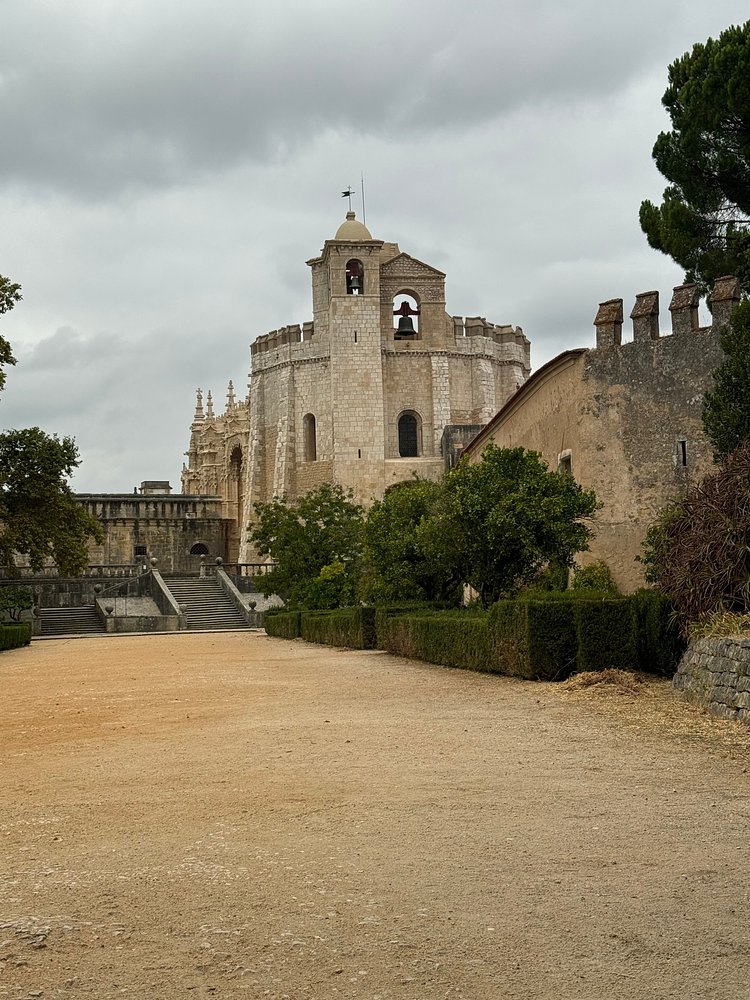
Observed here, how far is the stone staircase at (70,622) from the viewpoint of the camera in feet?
140

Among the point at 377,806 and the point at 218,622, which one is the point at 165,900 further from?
the point at 218,622

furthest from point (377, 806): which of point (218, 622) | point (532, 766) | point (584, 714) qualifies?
point (218, 622)

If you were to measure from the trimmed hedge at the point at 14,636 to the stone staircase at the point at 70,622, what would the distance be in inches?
361

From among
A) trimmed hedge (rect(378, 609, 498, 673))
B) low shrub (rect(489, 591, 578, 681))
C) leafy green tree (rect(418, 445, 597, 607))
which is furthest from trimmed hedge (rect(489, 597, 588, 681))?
leafy green tree (rect(418, 445, 597, 607))

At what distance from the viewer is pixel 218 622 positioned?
4353 cm

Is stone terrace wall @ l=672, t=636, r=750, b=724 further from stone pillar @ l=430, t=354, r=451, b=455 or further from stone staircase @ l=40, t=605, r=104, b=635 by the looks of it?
stone pillar @ l=430, t=354, r=451, b=455

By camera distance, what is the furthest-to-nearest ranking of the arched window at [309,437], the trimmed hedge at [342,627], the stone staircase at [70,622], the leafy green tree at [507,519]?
the arched window at [309,437] < the stone staircase at [70,622] < the trimmed hedge at [342,627] < the leafy green tree at [507,519]

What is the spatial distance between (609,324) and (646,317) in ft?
3.10

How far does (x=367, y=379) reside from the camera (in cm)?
5716

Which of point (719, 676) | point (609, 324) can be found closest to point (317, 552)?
point (609, 324)

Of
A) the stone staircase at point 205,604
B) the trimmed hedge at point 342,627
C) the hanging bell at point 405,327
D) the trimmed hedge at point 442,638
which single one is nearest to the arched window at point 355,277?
the hanging bell at point 405,327

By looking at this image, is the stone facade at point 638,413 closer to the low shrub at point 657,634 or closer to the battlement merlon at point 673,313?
the battlement merlon at point 673,313

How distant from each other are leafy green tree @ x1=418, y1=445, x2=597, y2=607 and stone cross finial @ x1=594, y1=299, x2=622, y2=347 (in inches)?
149

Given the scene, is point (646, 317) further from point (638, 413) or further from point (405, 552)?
point (405, 552)
